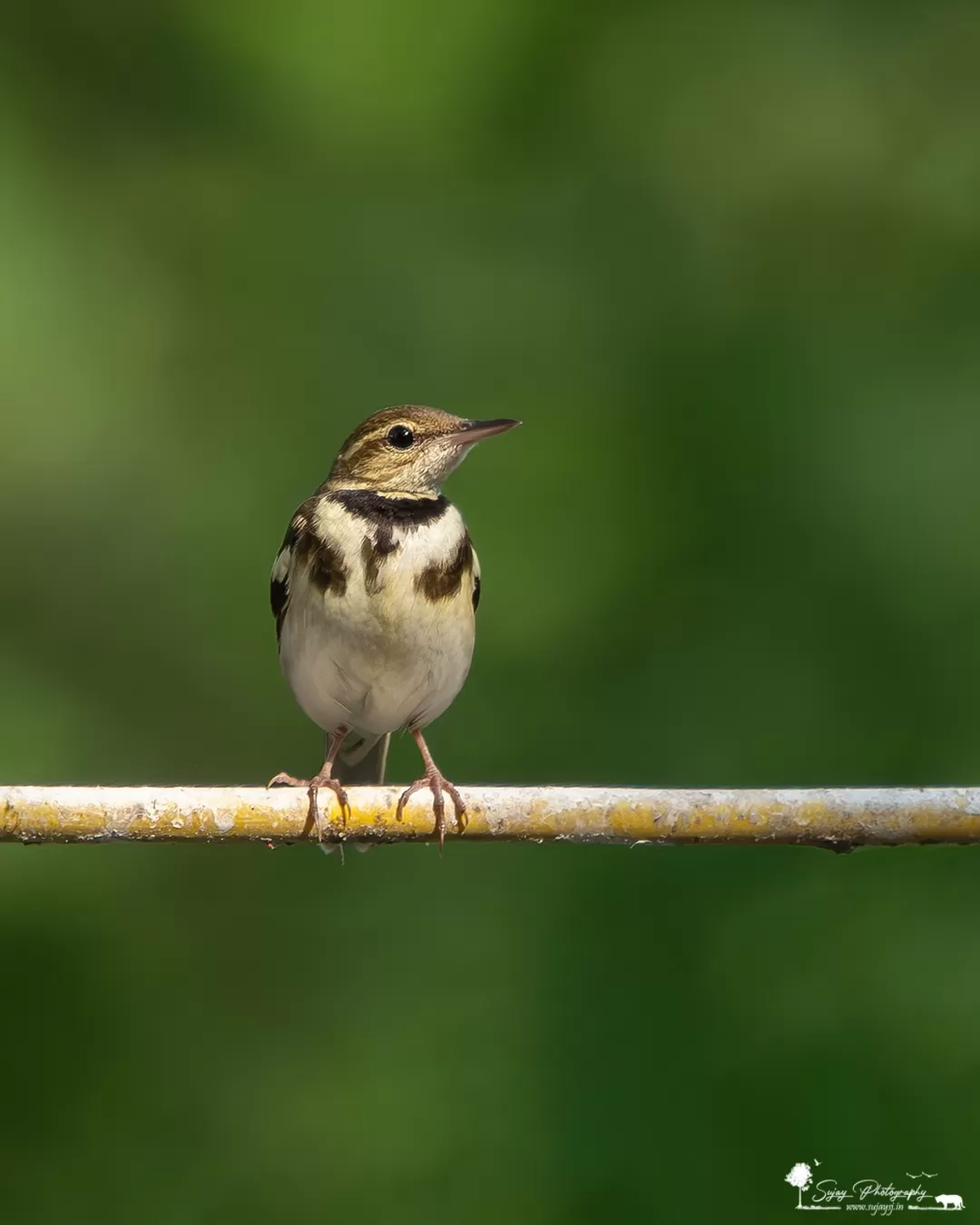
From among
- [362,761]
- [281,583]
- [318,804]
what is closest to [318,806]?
[318,804]

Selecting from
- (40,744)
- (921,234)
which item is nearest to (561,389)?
(921,234)

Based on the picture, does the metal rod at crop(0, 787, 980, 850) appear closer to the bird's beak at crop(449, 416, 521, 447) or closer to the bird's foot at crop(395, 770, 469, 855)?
the bird's foot at crop(395, 770, 469, 855)

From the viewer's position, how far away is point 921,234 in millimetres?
9656

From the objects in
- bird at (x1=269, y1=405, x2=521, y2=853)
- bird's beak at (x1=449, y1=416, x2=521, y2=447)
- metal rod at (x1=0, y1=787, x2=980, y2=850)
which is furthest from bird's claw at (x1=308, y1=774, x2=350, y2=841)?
bird's beak at (x1=449, y1=416, x2=521, y2=447)

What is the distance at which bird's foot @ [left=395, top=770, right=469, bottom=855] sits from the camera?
4.59m

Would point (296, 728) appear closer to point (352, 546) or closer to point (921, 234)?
point (352, 546)

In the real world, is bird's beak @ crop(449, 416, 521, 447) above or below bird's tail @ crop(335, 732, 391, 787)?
above

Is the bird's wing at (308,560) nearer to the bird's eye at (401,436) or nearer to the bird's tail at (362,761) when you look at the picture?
the bird's eye at (401,436)

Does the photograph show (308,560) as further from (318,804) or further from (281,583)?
(318,804)

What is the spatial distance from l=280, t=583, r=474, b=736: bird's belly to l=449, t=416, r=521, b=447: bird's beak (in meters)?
0.59

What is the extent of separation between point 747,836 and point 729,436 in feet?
17.0

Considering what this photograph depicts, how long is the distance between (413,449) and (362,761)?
1579mm

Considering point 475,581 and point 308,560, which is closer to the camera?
point 308,560

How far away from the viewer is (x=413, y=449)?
221 inches
